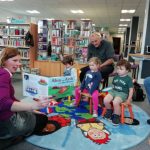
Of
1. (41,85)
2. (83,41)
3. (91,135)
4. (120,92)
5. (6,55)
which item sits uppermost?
(83,41)

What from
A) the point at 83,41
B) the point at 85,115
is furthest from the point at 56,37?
the point at 85,115

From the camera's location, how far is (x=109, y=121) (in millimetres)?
2754

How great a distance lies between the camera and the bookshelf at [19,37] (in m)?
5.96

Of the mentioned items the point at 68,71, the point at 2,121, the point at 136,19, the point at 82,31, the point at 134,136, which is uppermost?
the point at 136,19

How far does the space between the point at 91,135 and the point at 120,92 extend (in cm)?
88

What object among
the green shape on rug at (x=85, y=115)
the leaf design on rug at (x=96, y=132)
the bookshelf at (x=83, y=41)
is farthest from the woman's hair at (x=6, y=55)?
the bookshelf at (x=83, y=41)

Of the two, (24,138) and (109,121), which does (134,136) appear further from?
(24,138)

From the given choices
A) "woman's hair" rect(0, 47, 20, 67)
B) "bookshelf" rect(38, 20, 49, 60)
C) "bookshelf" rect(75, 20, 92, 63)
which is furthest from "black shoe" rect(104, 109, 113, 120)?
"bookshelf" rect(38, 20, 49, 60)

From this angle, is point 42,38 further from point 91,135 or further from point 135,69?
point 91,135

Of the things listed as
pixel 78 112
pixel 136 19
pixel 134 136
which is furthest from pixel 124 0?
pixel 134 136

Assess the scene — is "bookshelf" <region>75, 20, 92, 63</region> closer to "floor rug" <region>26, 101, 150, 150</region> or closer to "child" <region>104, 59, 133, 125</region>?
"child" <region>104, 59, 133, 125</region>

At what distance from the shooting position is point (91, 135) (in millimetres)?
2316

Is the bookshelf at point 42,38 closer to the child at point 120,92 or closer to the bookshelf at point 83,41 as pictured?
the bookshelf at point 83,41

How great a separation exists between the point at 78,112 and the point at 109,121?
1.80 ft
